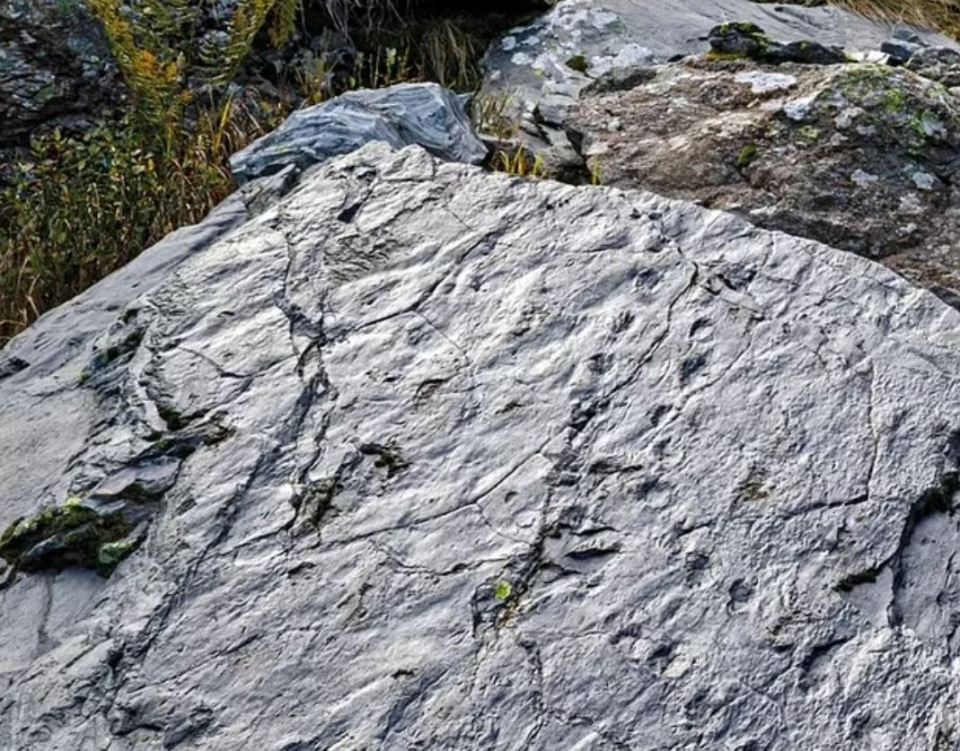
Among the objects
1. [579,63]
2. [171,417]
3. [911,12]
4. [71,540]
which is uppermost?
[171,417]

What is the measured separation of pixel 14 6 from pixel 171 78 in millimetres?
1057

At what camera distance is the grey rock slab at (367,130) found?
4621 mm

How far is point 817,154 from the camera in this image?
14.5ft

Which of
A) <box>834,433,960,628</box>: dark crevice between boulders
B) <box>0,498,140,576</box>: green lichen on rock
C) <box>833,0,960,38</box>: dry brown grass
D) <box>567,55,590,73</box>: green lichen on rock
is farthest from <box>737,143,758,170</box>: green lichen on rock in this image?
<box>833,0,960,38</box>: dry brown grass

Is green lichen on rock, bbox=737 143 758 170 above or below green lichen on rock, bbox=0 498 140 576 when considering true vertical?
above

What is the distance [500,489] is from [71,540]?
1.02 meters

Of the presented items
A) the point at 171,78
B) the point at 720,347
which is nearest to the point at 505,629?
the point at 720,347

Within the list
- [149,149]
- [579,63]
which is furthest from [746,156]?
[149,149]

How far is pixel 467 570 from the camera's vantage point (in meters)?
2.82

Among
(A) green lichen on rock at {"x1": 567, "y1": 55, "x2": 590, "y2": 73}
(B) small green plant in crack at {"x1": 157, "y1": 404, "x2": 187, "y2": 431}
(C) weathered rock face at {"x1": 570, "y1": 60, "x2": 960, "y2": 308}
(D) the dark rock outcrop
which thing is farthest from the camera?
(A) green lichen on rock at {"x1": 567, "y1": 55, "x2": 590, "y2": 73}

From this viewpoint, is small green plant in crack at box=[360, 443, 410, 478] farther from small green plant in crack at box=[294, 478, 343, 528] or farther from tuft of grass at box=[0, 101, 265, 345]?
tuft of grass at box=[0, 101, 265, 345]

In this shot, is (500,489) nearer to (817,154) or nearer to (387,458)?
(387,458)

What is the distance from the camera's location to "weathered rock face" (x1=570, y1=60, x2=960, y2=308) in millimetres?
4242

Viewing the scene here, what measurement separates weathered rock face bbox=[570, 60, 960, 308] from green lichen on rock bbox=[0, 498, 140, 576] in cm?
225
